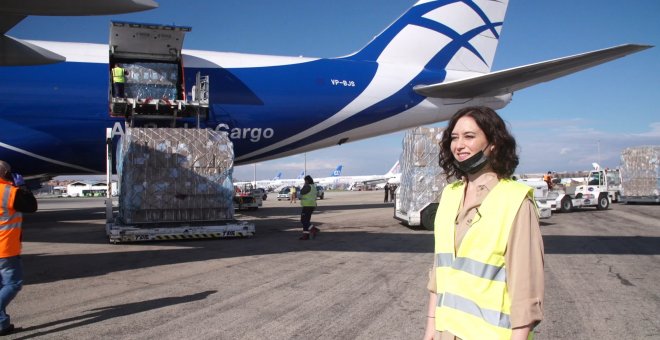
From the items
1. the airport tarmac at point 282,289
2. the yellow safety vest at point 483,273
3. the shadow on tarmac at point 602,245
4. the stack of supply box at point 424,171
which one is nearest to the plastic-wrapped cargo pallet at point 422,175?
the stack of supply box at point 424,171

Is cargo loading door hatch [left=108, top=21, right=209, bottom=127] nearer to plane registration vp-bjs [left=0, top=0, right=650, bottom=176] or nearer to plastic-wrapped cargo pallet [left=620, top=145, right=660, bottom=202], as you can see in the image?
plane registration vp-bjs [left=0, top=0, right=650, bottom=176]

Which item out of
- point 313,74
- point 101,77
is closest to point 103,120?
point 101,77

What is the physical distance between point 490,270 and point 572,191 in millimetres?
23319

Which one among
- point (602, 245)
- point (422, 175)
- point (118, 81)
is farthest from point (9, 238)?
point (602, 245)

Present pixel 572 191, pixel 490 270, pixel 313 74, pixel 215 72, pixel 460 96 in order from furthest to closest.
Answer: pixel 572 191
pixel 460 96
pixel 313 74
pixel 215 72
pixel 490 270

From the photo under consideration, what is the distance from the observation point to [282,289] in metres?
6.71

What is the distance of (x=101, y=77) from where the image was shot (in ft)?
48.0

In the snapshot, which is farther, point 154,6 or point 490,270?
point 154,6

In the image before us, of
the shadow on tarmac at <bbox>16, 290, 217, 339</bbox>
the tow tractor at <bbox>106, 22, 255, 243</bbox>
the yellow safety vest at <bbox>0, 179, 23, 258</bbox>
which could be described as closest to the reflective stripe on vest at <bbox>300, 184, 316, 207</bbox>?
the tow tractor at <bbox>106, 22, 255, 243</bbox>

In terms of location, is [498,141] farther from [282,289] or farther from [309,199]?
[309,199]

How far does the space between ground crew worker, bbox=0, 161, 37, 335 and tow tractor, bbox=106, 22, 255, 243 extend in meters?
6.04

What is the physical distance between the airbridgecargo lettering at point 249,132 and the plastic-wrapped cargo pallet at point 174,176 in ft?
10.9

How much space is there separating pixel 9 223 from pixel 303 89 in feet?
40.1

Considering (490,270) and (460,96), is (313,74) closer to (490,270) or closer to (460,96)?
(460,96)
